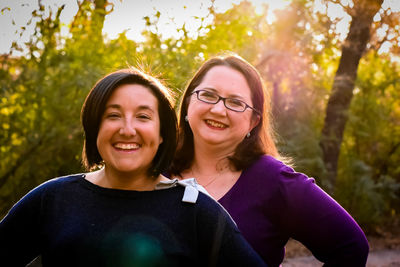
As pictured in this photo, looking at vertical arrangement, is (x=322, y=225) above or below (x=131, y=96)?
below

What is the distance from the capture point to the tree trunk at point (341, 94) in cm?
761

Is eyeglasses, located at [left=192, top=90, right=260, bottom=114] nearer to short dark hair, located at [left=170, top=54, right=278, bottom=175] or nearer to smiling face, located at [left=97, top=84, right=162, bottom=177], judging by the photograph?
short dark hair, located at [left=170, top=54, right=278, bottom=175]

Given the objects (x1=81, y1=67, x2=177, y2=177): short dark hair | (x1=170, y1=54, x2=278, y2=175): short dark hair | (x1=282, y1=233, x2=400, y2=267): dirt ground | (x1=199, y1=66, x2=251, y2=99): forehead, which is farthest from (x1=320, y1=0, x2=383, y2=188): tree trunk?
(x1=81, y1=67, x2=177, y2=177): short dark hair

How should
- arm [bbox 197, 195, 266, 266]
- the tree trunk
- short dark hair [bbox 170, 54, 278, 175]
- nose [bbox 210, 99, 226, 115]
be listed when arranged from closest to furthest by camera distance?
arm [bbox 197, 195, 266, 266] < nose [bbox 210, 99, 226, 115] < short dark hair [bbox 170, 54, 278, 175] < the tree trunk

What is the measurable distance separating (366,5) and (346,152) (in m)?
3.30

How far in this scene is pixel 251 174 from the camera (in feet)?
8.03

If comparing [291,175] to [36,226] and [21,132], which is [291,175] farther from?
[21,132]

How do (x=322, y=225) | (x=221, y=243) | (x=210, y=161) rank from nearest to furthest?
(x=221, y=243) < (x=322, y=225) < (x=210, y=161)

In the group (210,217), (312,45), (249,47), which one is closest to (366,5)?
(312,45)

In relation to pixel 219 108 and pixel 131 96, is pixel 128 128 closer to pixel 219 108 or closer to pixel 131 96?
pixel 131 96

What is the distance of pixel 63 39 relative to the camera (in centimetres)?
507

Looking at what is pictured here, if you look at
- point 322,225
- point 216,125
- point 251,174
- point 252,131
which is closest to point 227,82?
Answer: point 216,125

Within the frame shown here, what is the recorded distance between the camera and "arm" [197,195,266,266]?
5.32ft

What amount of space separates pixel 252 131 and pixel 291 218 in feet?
2.51
